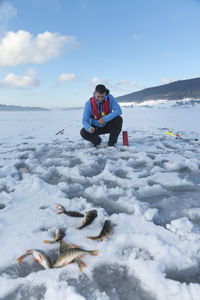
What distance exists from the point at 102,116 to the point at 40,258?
13.6 feet

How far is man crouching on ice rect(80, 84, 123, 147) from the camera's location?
16.6ft

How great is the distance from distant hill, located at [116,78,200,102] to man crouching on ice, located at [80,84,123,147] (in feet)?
343

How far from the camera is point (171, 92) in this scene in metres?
110

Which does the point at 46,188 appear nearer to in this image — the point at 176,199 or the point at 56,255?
the point at 56,255

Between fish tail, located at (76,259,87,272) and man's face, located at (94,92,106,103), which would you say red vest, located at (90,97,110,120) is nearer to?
man's face, located at (94,92,106,103)

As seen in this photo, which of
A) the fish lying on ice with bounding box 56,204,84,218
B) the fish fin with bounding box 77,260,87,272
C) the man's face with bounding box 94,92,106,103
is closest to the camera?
the fish fin with bounding box 77,260,87,272

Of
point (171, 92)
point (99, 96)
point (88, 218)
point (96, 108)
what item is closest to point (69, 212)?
point (88, 218)

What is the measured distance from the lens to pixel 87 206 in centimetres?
228

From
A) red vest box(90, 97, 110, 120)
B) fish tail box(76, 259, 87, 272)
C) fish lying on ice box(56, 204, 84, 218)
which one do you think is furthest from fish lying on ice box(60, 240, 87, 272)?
red vest box(90, 97, 110, 120)

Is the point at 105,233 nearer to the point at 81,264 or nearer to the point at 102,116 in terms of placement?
the point at 81,264

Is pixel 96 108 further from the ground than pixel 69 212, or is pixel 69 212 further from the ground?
pixel 96 108

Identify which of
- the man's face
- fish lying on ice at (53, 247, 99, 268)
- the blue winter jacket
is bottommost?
fish lying on ice at (53, 247, 99, 268)

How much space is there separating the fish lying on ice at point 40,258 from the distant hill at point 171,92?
108730 millimetres

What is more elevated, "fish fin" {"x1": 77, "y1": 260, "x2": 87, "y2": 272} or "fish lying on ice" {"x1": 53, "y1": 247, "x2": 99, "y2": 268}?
"fish lying on ice" {"x1": 53, "y1": 247, "x2": 99, "y2": 268}
